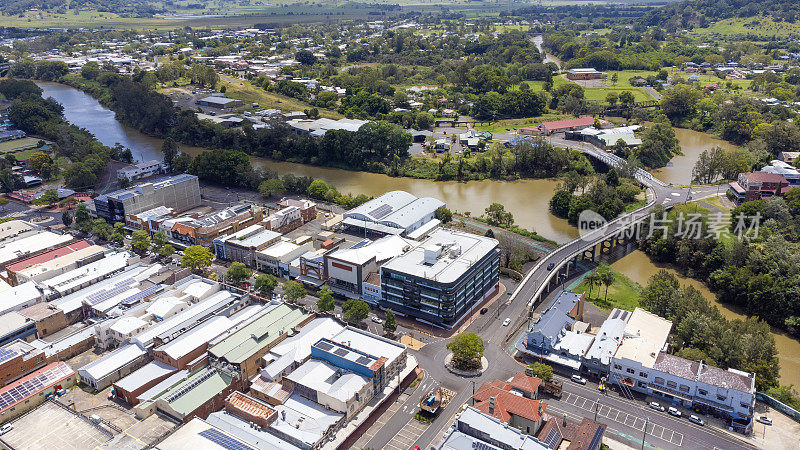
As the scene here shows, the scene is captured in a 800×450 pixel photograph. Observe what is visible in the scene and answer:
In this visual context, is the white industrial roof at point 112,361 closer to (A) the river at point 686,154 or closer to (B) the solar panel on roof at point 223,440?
(B) the solar panel on roof at point 223,440

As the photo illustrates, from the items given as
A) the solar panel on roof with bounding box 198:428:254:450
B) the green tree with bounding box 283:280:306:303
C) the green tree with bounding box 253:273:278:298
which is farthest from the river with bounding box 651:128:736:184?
the solar panel on roof with bounding box 198:428:254:450

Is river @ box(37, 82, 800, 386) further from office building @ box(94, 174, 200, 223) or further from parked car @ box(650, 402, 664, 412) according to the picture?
office building @ box(94, 174, 200, 223)

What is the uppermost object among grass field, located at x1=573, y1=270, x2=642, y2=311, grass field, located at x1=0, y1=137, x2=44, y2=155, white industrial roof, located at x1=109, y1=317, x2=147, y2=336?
grass field, located at x1=0, y1=137, x2=44, y2=155

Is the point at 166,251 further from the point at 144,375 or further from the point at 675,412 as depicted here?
the point at 675,412

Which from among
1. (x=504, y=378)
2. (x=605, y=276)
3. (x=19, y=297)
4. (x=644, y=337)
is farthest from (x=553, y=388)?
(x=19, y=297)

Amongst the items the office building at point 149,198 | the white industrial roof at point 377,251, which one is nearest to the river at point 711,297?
the white industrial roof at point 377,251

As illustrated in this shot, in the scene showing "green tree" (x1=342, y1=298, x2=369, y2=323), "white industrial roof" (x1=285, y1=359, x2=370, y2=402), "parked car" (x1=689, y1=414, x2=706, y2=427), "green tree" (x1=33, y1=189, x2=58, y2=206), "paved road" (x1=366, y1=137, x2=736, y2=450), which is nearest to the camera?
"paved road" (x1=366, y1=137, x2=736, y2=450)

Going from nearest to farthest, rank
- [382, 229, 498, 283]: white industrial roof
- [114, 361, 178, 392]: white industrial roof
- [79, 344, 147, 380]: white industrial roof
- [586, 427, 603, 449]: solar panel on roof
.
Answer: [586, 427, 603, 449]: solar panel on roof, [114, 361, 178, 392]: white industrial roof, [79, 344, 147, 380]: white industrial roof, [382, 229, 498, 283]: white industrial roof
